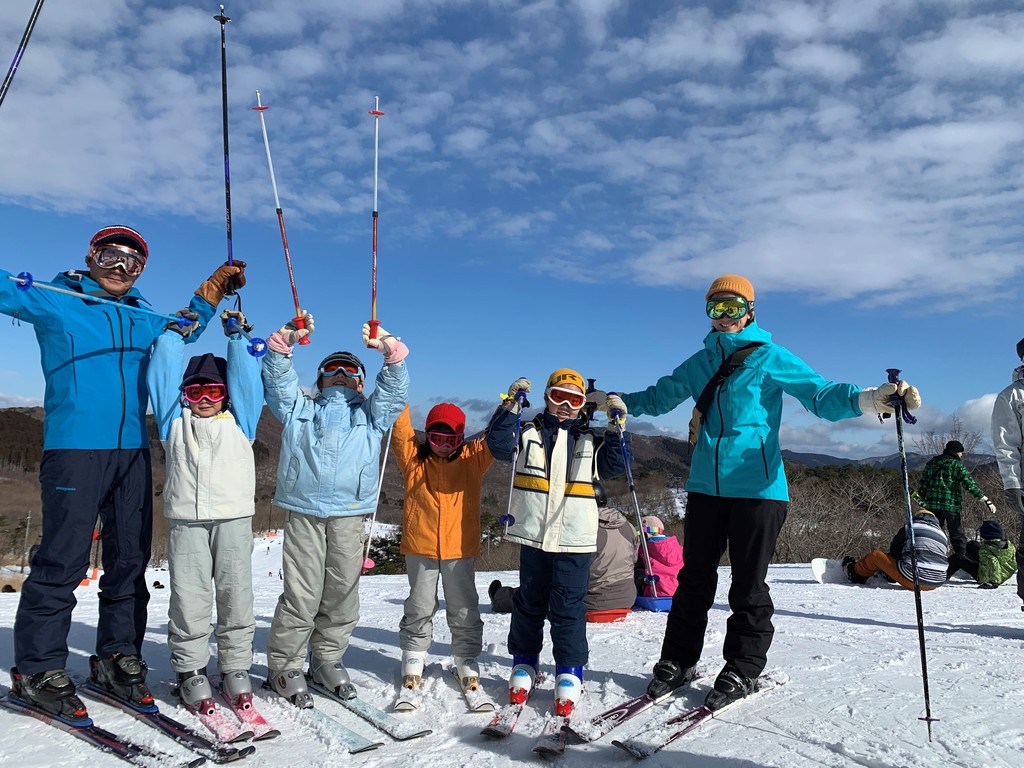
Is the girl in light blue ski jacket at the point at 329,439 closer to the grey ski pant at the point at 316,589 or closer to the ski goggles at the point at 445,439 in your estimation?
the grey ski pant at the point at 316,589

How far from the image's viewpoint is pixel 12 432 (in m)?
46.5

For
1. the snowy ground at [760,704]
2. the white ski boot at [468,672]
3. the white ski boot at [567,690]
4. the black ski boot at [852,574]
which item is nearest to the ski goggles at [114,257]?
the snowy ground at [760,704]

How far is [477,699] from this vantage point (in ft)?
12.5

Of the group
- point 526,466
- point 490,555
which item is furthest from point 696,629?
point 490,555

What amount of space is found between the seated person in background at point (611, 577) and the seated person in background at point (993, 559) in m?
4.96

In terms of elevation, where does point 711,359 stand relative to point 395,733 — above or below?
above

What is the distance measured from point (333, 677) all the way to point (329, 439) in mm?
1378

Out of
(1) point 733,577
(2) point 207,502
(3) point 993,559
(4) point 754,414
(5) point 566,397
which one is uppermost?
(5) point 566,397

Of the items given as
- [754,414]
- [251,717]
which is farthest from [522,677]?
[754,414]

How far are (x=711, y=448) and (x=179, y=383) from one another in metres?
3.02

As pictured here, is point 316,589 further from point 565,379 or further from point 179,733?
point 565,379

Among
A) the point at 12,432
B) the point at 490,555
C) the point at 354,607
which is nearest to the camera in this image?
the point at 354,607

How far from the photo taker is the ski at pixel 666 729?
10.2 feet

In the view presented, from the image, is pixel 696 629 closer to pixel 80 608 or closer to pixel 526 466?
pixel 526 466
